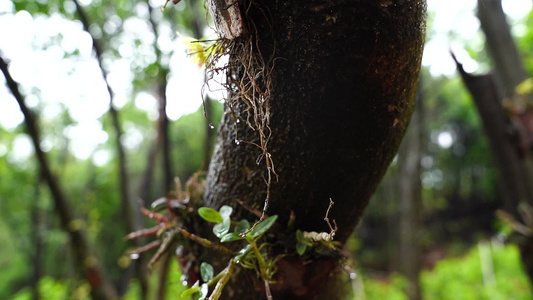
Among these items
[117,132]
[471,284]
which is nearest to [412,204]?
[117,132]

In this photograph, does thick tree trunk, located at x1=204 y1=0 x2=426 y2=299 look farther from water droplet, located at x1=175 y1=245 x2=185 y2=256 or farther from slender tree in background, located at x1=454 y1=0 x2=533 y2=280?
slender tree in background, located at x1=454 y1=0 x2=533 y2=280

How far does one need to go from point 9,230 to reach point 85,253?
8.26 metres

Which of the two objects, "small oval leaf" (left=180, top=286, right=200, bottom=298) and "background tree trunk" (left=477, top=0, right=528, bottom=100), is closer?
"small oval leaf" (left=180, top=286, right=200, bottom=298)

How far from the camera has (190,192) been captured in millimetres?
915

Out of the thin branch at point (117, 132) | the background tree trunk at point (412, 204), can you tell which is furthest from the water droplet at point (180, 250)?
the background tree trunk at point (412, 204)

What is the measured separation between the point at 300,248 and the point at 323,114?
225 mm

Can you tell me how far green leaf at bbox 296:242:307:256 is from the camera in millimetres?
681

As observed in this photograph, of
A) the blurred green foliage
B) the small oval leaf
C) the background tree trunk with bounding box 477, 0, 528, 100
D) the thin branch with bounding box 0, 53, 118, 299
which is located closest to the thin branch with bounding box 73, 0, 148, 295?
the thin branch with bounding box 0, 53, 118, 299

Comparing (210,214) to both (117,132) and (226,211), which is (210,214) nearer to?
(226,211)

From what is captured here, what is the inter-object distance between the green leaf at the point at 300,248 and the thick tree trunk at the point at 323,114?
0.08ft

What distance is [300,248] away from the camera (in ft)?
2.26

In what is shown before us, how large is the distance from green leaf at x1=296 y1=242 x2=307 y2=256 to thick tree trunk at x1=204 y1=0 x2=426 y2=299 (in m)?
0.02

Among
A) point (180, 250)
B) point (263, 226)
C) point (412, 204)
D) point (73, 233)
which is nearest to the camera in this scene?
point (263, 226)

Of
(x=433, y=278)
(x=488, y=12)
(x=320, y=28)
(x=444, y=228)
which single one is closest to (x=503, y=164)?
(x=488, y=12)
